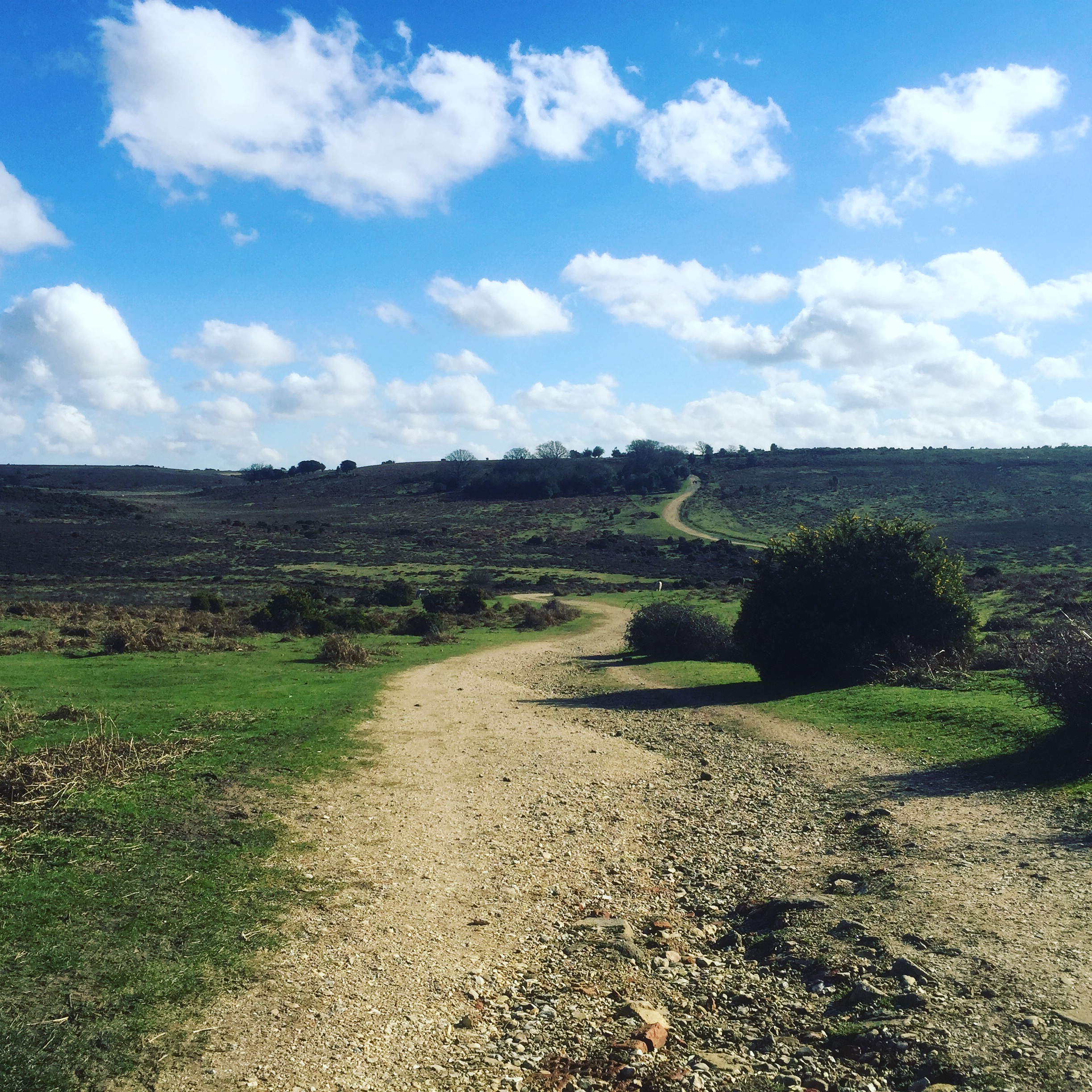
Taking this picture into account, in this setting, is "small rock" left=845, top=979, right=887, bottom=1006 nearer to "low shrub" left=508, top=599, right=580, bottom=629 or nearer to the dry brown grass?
the dry brown grass

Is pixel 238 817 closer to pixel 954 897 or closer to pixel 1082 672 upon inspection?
pixel 954 897

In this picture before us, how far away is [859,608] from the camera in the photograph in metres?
20.8

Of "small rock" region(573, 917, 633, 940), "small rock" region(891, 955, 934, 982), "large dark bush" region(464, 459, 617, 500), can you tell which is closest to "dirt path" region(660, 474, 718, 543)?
"large dark bush" region(464, 459, 617, 500)

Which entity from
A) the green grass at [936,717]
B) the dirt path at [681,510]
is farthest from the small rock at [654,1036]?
the dirt path at [681,510]

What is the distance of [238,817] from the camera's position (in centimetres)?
993

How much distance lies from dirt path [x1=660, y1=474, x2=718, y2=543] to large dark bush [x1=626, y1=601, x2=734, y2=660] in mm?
53602

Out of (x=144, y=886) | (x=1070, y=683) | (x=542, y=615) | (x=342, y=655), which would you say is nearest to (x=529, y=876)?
(x=144, y=886)

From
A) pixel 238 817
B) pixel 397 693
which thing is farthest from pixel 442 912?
pixel 397 693

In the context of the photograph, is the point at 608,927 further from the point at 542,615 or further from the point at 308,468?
the point at 308,468

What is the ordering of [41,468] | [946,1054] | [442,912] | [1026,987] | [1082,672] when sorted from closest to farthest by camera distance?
1. [946,1054]
2. [1026,987]
3. [442,912]
4. [1082,672]
5. [41,468]

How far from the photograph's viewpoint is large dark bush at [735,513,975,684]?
2036cm

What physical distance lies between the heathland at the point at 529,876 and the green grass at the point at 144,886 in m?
0.03

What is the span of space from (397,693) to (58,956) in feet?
48.6

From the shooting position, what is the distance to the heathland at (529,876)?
5.36 m
